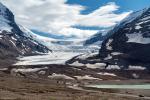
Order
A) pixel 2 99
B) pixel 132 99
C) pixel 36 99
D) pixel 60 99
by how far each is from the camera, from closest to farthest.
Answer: pixel 2 99 < pixel 36 99 < pixel 60 99 < pixel 132 99

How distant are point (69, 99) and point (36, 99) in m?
10.7

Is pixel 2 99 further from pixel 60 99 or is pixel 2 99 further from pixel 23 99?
pixel 60 99

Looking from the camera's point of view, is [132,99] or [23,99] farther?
[132,99]

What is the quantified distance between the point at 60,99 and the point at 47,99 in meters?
4.98

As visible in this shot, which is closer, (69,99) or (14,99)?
(14,99)

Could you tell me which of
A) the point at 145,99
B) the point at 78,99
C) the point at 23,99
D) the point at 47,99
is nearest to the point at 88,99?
the point at 78,99

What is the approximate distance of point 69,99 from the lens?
99.9 meters

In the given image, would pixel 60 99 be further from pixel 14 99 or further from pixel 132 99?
pixel 132 99

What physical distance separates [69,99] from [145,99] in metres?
36.7

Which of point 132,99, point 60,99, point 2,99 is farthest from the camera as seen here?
point 132,99

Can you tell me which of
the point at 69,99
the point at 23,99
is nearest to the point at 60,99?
the point at 69,99

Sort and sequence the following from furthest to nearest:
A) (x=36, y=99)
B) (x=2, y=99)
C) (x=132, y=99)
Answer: (x=132, y=99)
(x=36, y=99)
(x=2, y=99)

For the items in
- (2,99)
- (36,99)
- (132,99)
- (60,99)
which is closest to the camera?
(2,99)

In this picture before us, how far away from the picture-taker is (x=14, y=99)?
8888 centimetres
